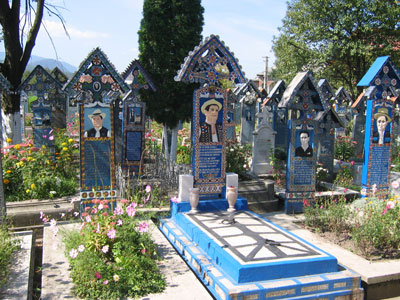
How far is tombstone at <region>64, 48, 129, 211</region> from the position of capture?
25.6ft

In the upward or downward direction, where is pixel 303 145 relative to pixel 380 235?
upward

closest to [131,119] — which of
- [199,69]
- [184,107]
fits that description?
[184,107]

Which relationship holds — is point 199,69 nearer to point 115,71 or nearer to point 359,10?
point 115,71

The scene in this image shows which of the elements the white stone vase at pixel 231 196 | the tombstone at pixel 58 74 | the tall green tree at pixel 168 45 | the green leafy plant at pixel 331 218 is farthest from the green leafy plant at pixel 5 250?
the tombstone at pixel 58 74

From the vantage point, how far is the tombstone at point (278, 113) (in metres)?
14.2

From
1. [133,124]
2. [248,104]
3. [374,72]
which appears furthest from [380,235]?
[248,104]

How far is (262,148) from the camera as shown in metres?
13.2

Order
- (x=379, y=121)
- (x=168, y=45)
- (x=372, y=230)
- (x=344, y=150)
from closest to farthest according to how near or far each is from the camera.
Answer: (x=372, y=230)
(x=379, y=121)
(x=168, y=45)
(x=344, y=150)

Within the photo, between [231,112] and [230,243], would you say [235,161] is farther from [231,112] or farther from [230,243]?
[231,112]

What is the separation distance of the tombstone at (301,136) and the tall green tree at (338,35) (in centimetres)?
1360

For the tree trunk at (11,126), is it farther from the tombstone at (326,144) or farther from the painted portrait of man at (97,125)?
the tombstone at (326,144)

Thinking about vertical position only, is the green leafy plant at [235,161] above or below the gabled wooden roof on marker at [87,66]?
below

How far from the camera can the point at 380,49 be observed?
21203mm

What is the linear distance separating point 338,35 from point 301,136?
15.2 m
